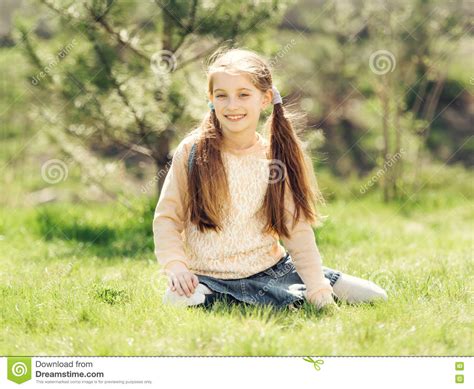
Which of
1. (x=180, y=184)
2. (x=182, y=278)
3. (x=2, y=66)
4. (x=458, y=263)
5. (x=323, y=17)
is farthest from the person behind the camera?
(x=323, y=17)

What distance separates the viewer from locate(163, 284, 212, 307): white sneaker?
9.47ft

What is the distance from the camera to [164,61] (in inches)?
189

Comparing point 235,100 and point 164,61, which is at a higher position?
point 164,61

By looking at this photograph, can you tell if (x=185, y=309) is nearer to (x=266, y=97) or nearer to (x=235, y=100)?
(x=235, y=100)

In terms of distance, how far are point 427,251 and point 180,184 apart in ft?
6.45

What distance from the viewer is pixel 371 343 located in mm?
2570

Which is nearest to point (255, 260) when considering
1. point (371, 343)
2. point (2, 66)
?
point (371, 343)

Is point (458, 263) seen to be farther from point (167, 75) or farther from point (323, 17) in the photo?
point (323, 17)

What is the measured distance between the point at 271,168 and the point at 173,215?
19.7 inches
